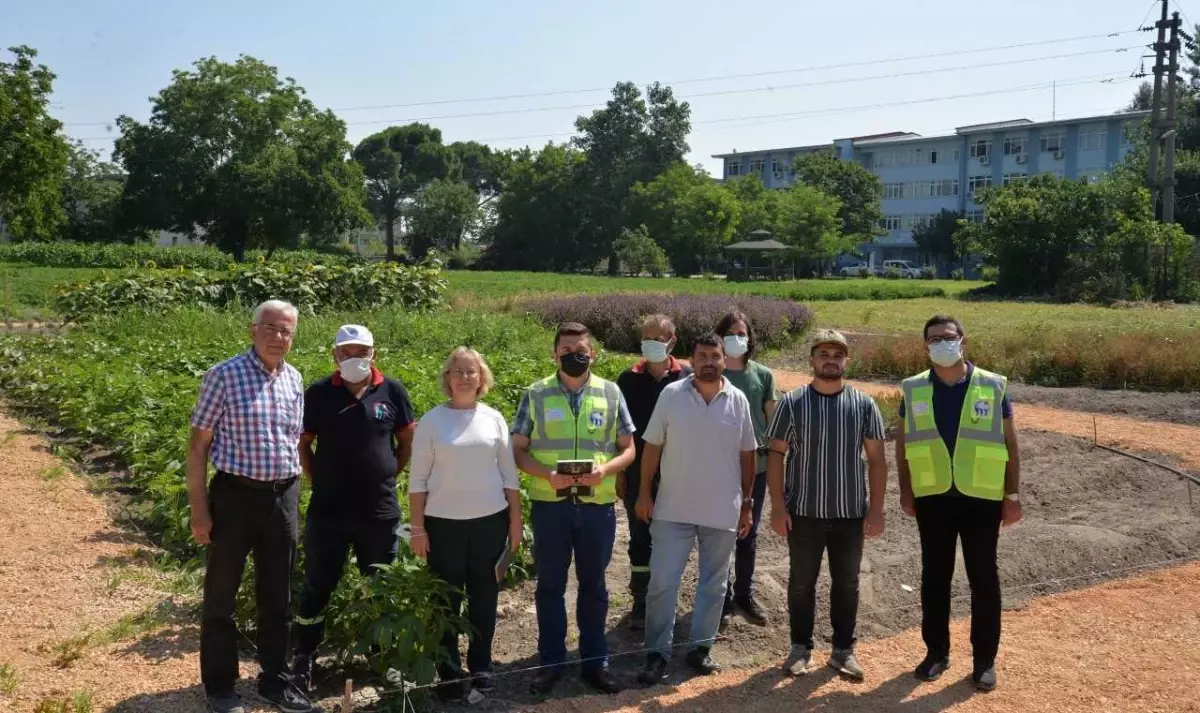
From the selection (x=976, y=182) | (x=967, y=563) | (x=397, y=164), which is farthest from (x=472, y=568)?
(x=397, y=164)

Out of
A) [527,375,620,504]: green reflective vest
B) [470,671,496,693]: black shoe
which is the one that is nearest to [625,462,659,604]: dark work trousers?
[527,375,620,504]: green reflective vest

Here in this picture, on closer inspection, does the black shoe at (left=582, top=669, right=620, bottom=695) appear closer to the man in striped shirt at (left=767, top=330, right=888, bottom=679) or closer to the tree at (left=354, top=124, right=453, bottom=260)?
the man in striped shirt at (left=767, top=330, right=888, bottom=679)

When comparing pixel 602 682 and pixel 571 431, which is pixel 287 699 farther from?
pixel 571 431

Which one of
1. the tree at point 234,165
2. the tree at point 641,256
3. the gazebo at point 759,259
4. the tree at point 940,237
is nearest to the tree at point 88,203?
the tree at point 234,165

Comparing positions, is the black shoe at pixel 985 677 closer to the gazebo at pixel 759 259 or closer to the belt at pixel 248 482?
the belt at pixel 248 482

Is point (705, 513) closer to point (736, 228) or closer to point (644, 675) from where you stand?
point (644, 675)

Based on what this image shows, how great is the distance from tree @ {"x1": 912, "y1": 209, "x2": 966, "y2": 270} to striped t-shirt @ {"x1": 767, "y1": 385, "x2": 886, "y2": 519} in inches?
2881

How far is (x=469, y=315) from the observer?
16.8 m

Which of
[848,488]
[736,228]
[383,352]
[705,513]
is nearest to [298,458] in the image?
[705,513]

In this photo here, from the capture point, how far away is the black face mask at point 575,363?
4.89 meters

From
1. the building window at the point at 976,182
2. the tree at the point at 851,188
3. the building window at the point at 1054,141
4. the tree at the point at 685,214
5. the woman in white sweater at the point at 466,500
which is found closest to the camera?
the woman in white sweater at the point at 466,500

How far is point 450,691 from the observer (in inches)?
186

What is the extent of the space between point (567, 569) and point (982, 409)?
2.09 metres

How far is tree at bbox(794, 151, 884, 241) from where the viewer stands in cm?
7625
